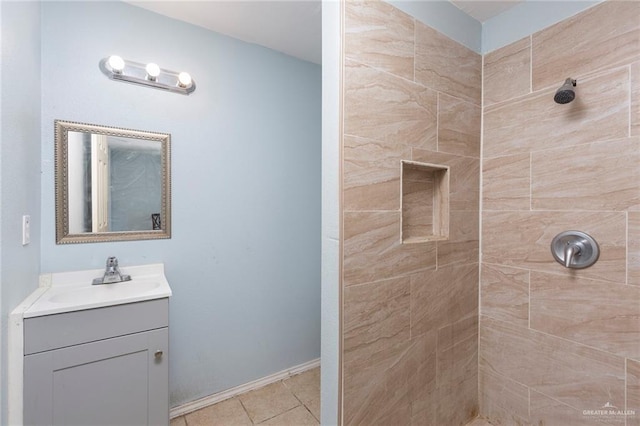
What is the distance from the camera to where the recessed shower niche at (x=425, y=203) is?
4.73ft

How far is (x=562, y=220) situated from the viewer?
4.55 ft

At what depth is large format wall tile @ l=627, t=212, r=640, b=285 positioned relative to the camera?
1.18 metres

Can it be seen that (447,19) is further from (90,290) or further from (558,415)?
(90,290)

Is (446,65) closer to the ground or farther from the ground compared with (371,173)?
farther from the ground

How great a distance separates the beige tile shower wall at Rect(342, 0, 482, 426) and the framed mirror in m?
1.22

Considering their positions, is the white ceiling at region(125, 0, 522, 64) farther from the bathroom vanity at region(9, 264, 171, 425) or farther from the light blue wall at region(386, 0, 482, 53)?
the bathroom vanity at region(9, 264, 171, 425)

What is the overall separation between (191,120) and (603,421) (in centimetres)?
264

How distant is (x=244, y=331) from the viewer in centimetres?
202

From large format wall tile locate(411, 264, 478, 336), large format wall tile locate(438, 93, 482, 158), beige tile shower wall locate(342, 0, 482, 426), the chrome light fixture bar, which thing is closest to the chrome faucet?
the chrome light fixture bar

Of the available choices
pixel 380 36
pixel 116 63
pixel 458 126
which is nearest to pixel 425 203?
pixel 458 126

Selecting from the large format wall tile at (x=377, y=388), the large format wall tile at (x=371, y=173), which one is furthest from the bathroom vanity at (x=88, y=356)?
the large format wall tile at (x=371, y=173)

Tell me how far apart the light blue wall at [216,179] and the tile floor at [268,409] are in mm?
120

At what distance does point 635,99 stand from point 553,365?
1.27 metres

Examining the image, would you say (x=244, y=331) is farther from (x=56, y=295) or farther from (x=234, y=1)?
(x=234, y=1)
